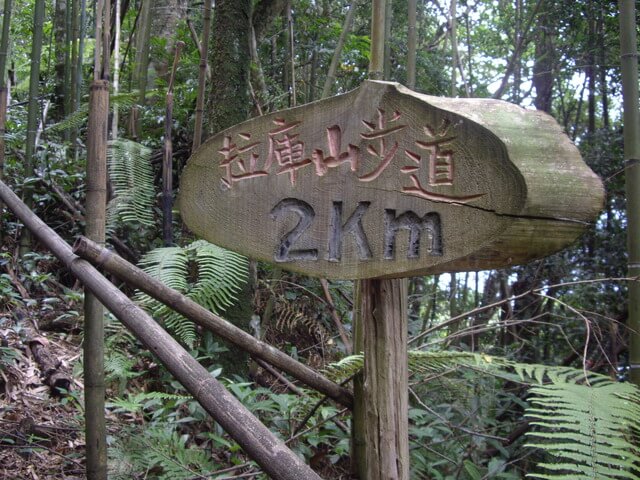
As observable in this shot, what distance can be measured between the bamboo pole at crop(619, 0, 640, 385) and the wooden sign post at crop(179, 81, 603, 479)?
1.00 meters

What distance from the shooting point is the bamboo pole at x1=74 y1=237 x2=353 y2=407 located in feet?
4.79

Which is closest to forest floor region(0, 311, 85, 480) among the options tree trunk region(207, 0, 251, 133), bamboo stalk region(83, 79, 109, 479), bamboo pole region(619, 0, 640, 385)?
bamboo stalk region(83, 79, 109, 479)

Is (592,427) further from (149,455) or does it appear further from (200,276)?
(200,276)

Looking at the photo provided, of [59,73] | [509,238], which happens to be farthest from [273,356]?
[59,73]

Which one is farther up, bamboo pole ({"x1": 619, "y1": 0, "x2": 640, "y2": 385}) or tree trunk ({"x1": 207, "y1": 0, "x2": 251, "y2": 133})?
tree trunk ({"x1": 207, "y1": 0, "x2": 251, "y2": 133})

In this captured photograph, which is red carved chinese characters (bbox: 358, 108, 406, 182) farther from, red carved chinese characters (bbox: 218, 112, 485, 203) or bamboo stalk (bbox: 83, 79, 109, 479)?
bamboo stalk (bbox: 83, 79, 109, 479)

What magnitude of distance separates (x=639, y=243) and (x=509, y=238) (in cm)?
108

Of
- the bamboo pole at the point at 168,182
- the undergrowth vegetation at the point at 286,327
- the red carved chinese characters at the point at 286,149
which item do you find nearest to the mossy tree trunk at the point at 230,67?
the undergrowth vegetation at the point at 286,327

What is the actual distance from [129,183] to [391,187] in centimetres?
242

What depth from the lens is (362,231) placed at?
51.8 inches

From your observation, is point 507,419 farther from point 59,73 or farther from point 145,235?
point 59,73

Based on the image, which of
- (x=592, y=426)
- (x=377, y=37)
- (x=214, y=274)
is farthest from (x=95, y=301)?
(x=592, y=426)

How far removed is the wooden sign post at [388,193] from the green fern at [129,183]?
1.84m

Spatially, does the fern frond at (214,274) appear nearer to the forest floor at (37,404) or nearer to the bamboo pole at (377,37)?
the forest floor at (37,404)
